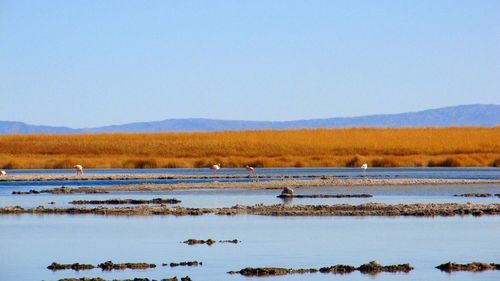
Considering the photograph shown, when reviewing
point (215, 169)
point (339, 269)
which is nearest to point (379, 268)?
point (339, 269)

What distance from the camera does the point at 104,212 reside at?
32.8 meters

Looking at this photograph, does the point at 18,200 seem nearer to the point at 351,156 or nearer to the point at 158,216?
the point at 158,216

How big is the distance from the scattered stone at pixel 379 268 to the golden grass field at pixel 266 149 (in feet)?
155

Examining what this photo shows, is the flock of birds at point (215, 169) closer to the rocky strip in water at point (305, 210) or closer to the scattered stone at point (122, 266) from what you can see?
the rocky strip in water at point (305, 210)

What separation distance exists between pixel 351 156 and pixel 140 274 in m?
52.9

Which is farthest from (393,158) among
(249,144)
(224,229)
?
(224,229)

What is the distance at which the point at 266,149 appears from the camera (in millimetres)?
81062

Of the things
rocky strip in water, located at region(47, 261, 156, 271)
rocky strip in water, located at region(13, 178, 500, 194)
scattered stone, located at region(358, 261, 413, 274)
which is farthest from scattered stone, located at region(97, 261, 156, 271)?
rocky strip in water, located at region(13, 178, 500, 194)

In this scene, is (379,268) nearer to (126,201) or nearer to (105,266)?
(105,266)

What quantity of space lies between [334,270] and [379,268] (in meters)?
0.76

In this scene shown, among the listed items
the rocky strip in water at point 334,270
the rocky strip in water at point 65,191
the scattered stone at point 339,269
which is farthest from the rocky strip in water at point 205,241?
the rocky strip in water at point 65,191

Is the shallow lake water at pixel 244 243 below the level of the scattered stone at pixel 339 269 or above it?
above

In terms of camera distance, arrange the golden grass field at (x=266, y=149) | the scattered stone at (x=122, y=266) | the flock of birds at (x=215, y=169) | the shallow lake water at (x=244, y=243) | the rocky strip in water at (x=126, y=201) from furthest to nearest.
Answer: the golden grass field at (x=266, y=149), the flock of birds at (x=215, y=169), the rocky strip in water at (x=126, y=201), the scattered stone at (x=122, y=266), the shallow lake water at (x=244, y=243)

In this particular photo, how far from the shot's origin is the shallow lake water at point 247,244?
809 inches
